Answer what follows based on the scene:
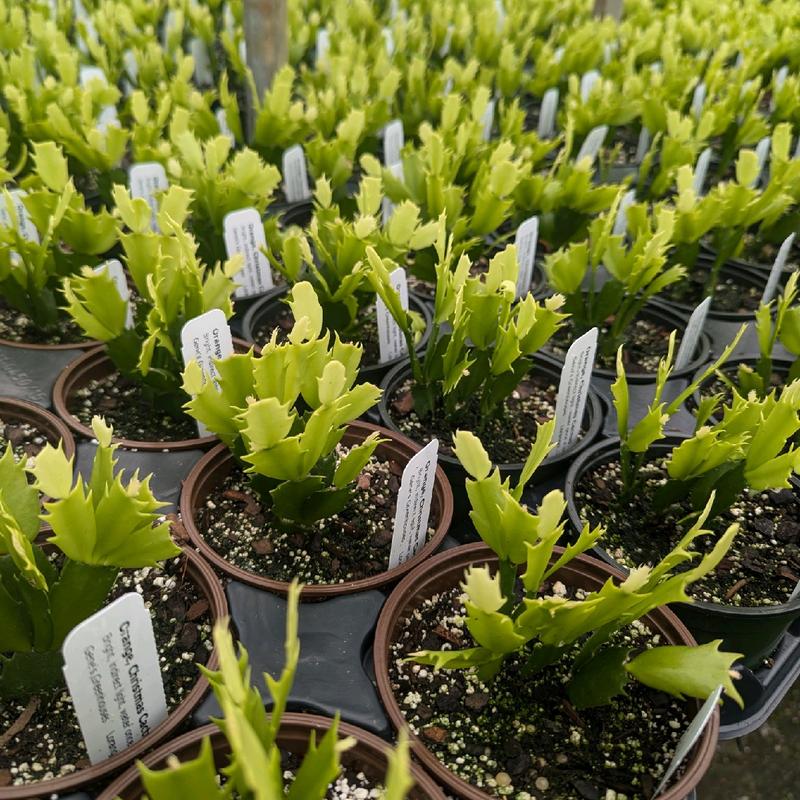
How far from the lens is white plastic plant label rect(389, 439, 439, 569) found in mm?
846

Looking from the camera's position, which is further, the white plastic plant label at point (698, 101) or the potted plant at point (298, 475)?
the white plastic plant label at point (698, 101)

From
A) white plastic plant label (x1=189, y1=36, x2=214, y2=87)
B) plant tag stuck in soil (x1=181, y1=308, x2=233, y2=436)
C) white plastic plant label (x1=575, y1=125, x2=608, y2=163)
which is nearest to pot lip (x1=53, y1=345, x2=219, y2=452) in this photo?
plant tag stuck in soil (x1=181, y1=308, x2=233, y2=436)

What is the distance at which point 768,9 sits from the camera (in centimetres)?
305

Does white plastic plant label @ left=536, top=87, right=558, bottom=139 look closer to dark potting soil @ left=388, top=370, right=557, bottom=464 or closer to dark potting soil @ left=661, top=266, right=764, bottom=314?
dark potting soil @ left=661, top=266, right=764, bottom=314

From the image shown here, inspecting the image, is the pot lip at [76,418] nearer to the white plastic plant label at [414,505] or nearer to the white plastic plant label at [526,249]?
the white plastic plant label at [414,505]

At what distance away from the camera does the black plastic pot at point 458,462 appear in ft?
3.52

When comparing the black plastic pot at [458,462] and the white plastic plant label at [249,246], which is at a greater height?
the white plastic plant label at [249,246]

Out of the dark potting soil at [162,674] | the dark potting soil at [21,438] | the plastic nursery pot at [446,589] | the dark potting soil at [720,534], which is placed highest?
the dark potting soil at [21,438]

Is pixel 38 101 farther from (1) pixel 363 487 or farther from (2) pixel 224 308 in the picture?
(1) pixel 363 487

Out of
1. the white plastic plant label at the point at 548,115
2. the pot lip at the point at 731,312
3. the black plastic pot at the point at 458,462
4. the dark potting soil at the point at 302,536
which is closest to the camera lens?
the dark potting soil at the point at 302,536

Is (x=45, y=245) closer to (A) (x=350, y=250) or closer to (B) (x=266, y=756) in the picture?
(A) (x=350, y=250)

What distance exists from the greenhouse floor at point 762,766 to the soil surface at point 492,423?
73 centimetres

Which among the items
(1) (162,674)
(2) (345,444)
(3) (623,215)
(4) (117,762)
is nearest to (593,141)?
(3) (623,215)

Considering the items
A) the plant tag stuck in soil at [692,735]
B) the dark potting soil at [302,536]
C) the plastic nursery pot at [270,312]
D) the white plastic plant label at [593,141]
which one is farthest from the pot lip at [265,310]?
the plant tag stuck in soil at [692,735]
